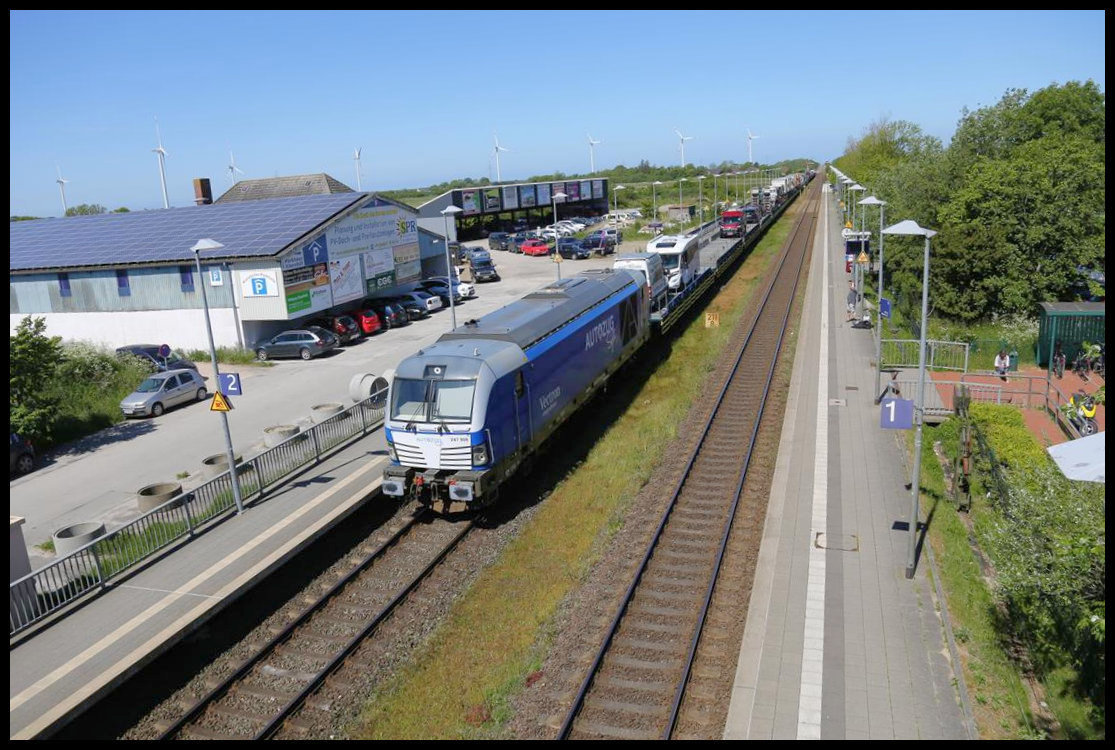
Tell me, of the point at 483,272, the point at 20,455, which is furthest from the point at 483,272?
the point at 20,455

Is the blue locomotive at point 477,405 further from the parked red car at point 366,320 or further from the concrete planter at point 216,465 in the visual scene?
the parked red car at point 366,320

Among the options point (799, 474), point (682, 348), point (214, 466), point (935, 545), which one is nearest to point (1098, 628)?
point (935, 545)

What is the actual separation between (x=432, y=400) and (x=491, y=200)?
220 feet

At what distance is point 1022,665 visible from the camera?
37.7 ft

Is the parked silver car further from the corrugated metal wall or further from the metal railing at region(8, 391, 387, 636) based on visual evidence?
the metal railing at region(8, 391, 387, 636)

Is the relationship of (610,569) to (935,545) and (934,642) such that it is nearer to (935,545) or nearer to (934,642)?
(934,642)

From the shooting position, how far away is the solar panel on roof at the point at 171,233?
34.5 metres

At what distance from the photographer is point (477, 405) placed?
15406 mm

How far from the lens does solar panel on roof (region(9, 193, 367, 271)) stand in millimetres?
34500

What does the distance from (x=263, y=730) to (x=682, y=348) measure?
24019mm

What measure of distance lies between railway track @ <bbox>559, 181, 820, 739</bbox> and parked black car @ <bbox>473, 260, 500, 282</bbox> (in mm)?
32026

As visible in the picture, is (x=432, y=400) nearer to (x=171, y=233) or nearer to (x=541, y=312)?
(x=541, y=312)

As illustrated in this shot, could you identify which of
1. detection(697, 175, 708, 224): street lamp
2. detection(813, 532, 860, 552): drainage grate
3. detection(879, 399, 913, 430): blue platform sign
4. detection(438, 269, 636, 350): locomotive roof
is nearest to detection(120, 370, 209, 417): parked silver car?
detection(438, 269, 636, 350): locomotive roof

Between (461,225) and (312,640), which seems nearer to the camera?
(312,640)
